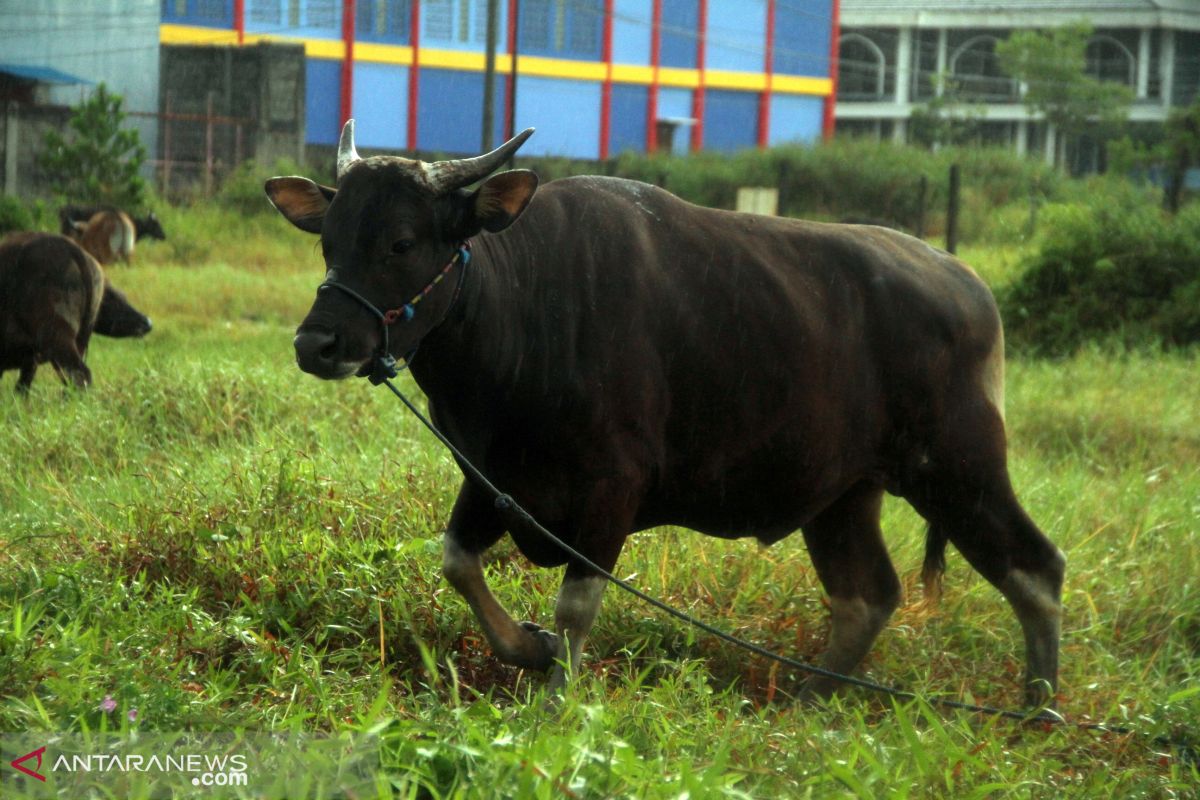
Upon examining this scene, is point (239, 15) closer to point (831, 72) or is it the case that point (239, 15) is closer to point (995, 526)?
point (831, 72)

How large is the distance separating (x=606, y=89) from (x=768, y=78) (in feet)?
15.4

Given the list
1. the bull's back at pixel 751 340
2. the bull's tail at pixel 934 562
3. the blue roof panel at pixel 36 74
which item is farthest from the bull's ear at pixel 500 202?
the blue roof panel at pixel 36 74

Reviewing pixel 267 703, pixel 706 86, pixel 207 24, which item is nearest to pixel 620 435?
pixel 267 703

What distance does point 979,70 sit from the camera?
44.4m

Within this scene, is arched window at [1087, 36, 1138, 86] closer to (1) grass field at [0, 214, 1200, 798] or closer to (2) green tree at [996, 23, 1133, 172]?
(2) green tree at [996, 23, 1133, 172]

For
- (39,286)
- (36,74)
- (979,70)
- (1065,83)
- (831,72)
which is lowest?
(39,286)

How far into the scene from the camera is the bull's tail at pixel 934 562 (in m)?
5.55

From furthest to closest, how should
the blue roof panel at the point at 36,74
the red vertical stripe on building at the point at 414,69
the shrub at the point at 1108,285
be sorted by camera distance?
the red vertical stripe on building at the point at 414,69 → the blue roof panel at the point at 36,74 → the shrub at the point at 1108,285

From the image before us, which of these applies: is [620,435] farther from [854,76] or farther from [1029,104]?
[854,76]

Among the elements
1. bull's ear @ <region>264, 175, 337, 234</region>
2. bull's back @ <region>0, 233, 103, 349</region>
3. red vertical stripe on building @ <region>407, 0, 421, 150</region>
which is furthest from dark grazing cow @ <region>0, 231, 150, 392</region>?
red vertical stripe on building @ <region>407, 0, 421, 150</region>

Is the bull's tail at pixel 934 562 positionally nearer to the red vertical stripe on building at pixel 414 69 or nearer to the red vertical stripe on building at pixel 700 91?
the red vertical stripe on building at pixel 414 69

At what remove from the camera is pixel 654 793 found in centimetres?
324

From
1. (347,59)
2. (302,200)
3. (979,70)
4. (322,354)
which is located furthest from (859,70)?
(322,354)

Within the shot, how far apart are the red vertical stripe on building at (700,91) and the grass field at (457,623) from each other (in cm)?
2337
